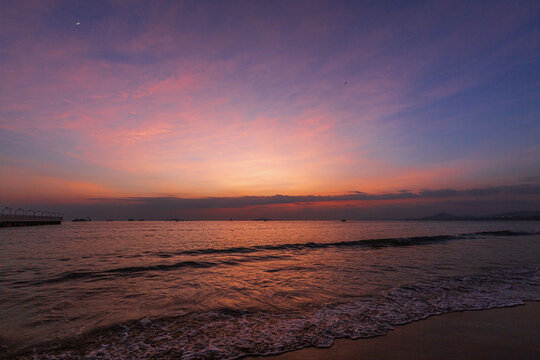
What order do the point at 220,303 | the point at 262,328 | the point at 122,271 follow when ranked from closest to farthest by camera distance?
the point at 262,328 < the point at 220,303 < the point at 122,271

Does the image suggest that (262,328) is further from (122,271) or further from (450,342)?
(122,271)

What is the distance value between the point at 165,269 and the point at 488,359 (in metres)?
15.3

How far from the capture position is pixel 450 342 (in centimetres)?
592

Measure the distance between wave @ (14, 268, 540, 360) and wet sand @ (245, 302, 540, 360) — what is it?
1.16 ft

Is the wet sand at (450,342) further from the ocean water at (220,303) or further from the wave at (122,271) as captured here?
the wave at (122,271)

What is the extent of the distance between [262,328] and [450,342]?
451 cm

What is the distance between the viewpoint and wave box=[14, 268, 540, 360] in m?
5.69

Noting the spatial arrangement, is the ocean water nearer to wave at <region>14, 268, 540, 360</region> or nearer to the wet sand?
wave at <region>14, 268, 540, 360</region>

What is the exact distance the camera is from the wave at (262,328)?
5.69 m

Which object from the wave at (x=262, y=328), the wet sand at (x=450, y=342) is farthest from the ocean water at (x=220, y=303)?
the wet sand at (x=450, y=342)

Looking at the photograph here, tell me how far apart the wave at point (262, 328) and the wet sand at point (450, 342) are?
35 centimetres

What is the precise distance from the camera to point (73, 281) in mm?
12289

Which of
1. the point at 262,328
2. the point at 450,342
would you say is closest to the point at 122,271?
the point at 262,328

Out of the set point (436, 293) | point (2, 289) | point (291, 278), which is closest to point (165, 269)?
point (2, 289)
